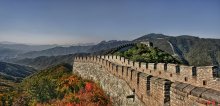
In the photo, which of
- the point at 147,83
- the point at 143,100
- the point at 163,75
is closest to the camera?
the point at 147,83

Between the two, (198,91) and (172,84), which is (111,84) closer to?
(172,84)

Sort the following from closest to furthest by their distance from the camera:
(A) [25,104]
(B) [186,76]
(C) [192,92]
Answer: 1. (C) [192,92]
2. (B) [186,76]
3. (A) [25,104]

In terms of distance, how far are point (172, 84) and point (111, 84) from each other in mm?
14903

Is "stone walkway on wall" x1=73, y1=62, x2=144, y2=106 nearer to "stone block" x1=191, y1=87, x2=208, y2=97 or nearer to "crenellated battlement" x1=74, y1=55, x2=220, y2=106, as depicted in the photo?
"crenellated battlement" x1=74, y1=55, x2=220, y2=106

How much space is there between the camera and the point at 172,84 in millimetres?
9492

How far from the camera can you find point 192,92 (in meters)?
8.11

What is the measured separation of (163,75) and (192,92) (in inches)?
574

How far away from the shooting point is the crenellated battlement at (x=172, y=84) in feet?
26.1

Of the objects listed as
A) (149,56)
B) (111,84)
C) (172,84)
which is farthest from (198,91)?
(149,56)

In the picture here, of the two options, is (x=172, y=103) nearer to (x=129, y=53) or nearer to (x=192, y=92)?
(x=192, y=92)

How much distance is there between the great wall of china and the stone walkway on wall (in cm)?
38

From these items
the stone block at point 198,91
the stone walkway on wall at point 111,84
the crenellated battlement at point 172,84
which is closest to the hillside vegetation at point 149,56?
the stone walkway on wall at point 111,84

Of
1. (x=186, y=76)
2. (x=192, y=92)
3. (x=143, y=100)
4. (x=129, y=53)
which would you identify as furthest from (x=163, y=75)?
(x=129, y=53)

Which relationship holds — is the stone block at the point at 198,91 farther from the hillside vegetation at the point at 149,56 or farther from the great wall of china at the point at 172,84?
the hillside vegetation at the point at 149,56
